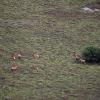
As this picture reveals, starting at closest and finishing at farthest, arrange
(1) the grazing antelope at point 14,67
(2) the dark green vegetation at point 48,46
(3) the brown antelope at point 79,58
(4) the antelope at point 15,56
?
(2) the dark green vegetation at point 48,46 → (1) the grazing antelope at point 14,67 → (4) the antelope at point 15,56 → (3) the brown antelope at point 79,58

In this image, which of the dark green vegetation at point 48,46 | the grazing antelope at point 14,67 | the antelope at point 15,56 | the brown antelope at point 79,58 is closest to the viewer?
the dark green vegetation at point 48,46

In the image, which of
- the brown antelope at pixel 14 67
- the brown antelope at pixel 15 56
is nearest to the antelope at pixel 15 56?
the brown antelope at pixel 15 56

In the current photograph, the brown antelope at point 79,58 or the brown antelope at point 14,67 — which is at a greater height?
the brown antelope at point 14,67

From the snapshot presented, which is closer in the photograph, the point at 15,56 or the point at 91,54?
the point at 15,56

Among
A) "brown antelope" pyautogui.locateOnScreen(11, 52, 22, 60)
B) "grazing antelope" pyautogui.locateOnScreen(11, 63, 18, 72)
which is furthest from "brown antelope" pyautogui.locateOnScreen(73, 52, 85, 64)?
"grazing antelope" pyautogui.locateOnScreen(11, 63, 18, 72)

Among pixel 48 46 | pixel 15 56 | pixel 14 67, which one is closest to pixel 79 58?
pixel 48 46

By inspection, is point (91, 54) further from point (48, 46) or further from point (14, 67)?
point (14, 67)

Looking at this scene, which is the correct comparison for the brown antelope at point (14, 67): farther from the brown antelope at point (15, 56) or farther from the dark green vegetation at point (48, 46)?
the brown antelope at point (15, 56)
